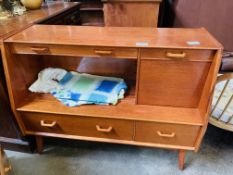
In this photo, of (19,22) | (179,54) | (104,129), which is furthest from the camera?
(19,22)

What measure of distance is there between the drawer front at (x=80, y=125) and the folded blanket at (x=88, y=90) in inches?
4.1

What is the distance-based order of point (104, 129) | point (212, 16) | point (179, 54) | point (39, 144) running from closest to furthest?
point (179, 54), point (104, 129), point (39, 144), point (212, 16)

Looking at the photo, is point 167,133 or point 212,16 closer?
point 167,133

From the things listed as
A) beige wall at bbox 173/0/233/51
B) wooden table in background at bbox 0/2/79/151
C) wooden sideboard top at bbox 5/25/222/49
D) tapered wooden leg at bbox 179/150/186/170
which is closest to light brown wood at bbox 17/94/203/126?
wooden table in background at bbox 0/2/79/151

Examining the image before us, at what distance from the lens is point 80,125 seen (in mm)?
1203

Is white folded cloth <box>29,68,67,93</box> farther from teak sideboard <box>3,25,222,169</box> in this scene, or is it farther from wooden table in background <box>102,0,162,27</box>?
wooden table in background <box>102,0,162,27</box>

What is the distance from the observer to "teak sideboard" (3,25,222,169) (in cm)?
97

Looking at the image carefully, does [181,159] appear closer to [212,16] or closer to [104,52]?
[104,52]

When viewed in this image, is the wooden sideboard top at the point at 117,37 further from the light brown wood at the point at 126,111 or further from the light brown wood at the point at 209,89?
the light brown wood at the point at 126,111

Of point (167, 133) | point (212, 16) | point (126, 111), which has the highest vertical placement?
point (212, 16)

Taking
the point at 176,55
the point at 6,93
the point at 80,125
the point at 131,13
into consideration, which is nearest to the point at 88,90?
the point at 80,125

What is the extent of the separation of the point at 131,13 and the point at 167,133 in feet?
4.19

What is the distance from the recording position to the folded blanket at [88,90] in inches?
47.2

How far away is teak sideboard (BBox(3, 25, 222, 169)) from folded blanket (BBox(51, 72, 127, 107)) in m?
0.04
